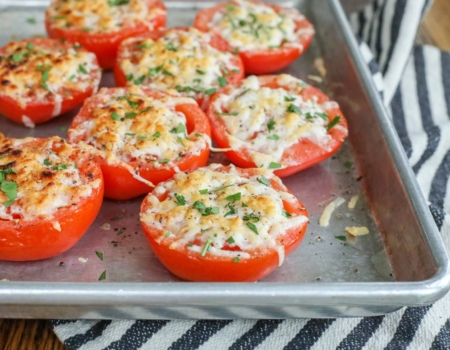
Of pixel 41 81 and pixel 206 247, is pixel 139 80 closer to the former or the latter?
pixel 41 81

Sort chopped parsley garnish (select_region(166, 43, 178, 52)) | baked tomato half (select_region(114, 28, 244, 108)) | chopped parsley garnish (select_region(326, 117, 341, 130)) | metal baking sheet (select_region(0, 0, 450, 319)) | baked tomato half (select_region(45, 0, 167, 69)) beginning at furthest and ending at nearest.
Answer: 1. baked tomato half (select_region(45, 0, 167, 69))
2. chopped parsley garnish (select_region(166, 43, 178, 52))
3. baked tomato half (select_region(114, 28, 244, 108))
4. chopped parsley garnish (select_region(326, 117, 341, 130))
5. metal baking sheet (select_region(0, 0, 450, 319))

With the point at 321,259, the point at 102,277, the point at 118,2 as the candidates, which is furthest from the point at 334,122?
the point at 118,2

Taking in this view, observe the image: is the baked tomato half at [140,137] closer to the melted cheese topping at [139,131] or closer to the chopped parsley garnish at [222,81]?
the melted cheese topping at [139,131]

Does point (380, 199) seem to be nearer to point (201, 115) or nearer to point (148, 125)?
point (201, 115)

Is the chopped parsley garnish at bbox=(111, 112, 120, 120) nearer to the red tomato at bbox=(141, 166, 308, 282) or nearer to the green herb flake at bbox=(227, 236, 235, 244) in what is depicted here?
the red tomato at bbox=(141, 166, 308, 282)

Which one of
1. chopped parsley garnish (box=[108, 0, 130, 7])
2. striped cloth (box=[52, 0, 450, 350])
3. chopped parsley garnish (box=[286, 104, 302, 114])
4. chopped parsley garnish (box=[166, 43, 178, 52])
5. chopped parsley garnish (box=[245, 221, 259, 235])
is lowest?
striped cloth (box=[52, 0, 450, 350])

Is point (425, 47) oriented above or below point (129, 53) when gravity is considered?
below

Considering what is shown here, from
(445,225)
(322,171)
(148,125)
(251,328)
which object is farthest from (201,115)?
(445,225)

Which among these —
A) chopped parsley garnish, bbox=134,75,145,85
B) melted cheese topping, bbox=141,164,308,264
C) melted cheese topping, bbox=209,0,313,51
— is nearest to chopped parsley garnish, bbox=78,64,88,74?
chopped parsley garnish, bbox=134,75,145,85
